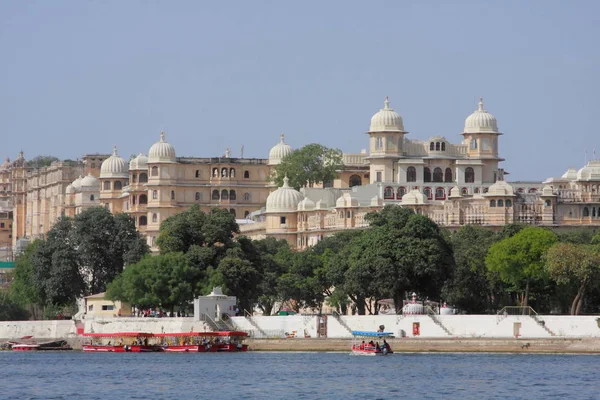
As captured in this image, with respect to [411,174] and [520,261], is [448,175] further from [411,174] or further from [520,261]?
[520,261]

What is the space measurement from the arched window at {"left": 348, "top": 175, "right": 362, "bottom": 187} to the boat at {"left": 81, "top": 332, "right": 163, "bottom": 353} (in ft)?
222

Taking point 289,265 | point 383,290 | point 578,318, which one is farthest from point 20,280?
point 578,318

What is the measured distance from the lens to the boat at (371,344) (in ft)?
363

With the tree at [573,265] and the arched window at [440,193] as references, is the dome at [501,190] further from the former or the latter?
the tree at [573,265]

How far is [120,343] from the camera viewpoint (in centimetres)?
12325

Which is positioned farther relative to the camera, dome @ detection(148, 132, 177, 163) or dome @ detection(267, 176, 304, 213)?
dome @ detection(148, 132, 177, 163)

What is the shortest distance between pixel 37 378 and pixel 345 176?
95.5 metres

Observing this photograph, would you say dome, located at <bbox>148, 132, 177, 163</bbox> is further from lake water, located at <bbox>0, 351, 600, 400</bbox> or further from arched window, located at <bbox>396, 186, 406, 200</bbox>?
lake water, located at <bbox>0, 351, 600, 400</bbox>

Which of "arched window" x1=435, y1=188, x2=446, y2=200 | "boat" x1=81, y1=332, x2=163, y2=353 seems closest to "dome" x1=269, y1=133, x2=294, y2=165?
"arched window" x1=435, y1=188, x2=446, y2=200

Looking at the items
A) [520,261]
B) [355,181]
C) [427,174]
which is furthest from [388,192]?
[520,261]

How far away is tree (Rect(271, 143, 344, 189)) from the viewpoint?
187m

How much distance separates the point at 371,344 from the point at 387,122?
65.4 metres

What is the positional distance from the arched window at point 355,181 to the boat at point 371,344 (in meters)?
77.2

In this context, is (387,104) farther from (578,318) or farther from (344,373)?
(344,373)
